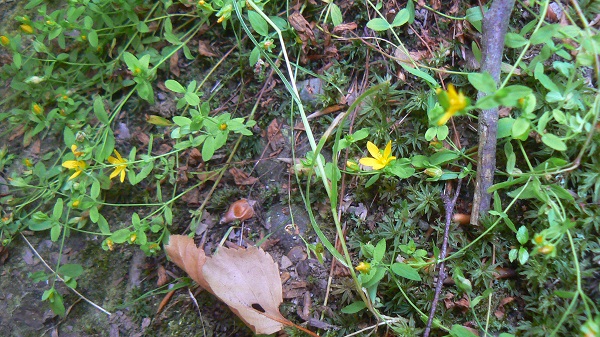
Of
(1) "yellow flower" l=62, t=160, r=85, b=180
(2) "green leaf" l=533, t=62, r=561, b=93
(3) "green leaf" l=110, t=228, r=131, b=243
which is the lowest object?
(3) "green leaf" l=110, t=228, r=131, b=243

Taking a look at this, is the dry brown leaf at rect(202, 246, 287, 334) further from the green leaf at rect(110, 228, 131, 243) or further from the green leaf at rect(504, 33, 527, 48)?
the green leaf at rect(504, 33, 527, 48)

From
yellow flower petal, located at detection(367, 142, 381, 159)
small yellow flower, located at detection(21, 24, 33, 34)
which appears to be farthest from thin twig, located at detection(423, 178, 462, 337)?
small yellow flower, located at detection(21, 24, 33, 34)

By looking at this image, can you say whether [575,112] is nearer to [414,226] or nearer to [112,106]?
[414,226]

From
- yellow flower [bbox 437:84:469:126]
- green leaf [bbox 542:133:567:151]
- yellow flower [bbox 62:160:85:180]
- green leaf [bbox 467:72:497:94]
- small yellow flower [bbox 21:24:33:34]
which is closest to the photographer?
yellow flower [bbox 437:84:469:126]

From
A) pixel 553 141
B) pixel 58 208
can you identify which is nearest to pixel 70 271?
pixel 58 208

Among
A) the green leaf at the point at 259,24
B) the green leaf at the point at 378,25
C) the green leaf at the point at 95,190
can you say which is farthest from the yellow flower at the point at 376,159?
the green leaf at the point at 95,190

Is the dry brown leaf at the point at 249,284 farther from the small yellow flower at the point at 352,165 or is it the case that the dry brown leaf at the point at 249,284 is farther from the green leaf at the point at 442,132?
the green leaf at the point at 442,132

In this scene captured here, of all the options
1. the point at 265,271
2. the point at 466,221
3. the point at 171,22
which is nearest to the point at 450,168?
the point at 466,221
